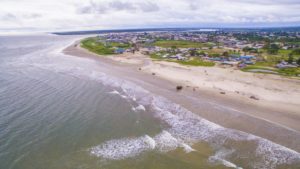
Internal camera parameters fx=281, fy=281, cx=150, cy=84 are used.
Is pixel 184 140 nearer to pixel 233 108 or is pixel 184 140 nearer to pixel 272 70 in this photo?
pixel 233 108

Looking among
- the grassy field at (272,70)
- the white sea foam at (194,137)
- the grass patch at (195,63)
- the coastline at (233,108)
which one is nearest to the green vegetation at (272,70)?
the grassy field at (272,70)

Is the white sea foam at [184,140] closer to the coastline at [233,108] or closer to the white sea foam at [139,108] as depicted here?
the white sea foam at [139,108]

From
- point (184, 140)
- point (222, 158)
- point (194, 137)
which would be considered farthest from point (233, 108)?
point (222, 158)

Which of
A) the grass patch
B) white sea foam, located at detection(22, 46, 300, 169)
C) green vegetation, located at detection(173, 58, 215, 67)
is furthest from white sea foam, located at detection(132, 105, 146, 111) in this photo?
green vegetation, located at detection(173, 58, 215, 67)

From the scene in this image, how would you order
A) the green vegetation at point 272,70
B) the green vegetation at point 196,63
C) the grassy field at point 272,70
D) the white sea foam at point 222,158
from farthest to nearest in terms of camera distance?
1. the green vegetation at point 196,63
2. the green vegetation at point 272,70
3. the grassy field at point 272,70
4. the white sea foam at point 222,158

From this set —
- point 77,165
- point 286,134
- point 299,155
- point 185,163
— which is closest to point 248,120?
point 286,134

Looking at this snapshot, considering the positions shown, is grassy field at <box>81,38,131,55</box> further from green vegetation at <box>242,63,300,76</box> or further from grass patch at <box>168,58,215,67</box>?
green vegetation at <box>242,63,300,76</box>

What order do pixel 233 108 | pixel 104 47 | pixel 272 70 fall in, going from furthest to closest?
pixel 104 47
pixel 272 70
pixel 233 108

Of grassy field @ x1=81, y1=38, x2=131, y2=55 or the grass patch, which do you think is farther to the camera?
grassy field @ x1=81, y1=38, x2=131, y2=55
